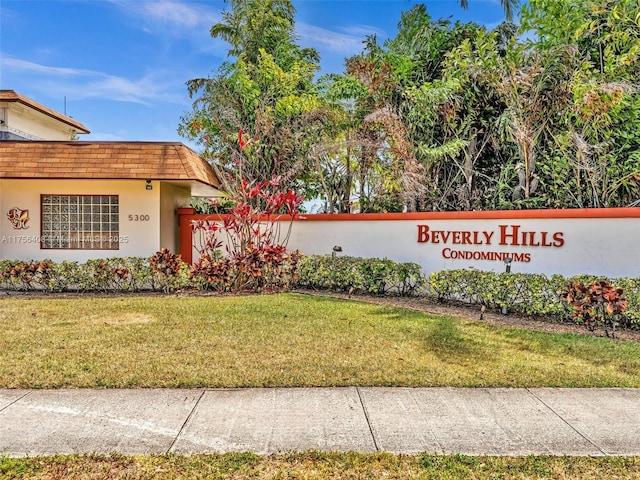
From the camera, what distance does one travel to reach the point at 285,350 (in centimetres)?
566

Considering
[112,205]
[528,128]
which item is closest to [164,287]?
[112,205]

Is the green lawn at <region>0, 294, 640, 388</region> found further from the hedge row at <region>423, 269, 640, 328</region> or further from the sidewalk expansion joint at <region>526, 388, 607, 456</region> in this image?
the hedge row at <region>423, 269, 640, 328</region>

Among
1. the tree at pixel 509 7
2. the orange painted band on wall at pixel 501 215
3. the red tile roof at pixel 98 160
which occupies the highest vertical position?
the tree at pixel 509 7

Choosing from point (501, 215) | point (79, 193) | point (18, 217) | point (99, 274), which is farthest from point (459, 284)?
point (18, 217)

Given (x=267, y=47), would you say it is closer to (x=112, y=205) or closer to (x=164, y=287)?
(x=112, y=205)

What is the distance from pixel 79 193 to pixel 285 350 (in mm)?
8373

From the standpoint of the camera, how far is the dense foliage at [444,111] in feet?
28.2

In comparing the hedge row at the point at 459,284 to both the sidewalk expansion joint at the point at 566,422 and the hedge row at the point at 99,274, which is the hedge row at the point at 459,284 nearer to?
the hedge row at the point at 99,274

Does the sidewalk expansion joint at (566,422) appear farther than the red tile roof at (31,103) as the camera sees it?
No

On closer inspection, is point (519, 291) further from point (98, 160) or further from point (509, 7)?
point (98, 160)

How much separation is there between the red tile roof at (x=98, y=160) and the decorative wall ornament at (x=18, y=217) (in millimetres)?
1306

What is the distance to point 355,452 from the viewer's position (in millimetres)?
3240

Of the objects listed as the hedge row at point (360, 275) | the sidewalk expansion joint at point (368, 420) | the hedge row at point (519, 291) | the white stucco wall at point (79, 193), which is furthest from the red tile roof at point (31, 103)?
the sidewalk expansion joint at point (368, 420)

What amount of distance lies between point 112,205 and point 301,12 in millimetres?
11594
